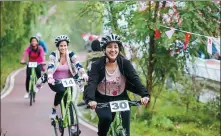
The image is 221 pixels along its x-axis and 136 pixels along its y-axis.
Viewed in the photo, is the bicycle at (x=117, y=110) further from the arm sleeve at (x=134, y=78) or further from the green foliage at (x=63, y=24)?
the green foliage at (x=63, y=24)

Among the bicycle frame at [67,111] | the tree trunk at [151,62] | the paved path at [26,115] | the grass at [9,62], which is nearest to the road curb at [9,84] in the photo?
the paved path at [26,115]

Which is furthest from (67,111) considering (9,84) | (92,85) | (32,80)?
(9,84)

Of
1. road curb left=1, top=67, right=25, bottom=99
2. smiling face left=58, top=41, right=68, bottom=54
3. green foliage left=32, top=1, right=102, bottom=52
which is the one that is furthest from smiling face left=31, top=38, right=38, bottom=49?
green foliage left=32, top=1, right=102, bottom=52

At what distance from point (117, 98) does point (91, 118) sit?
487cm

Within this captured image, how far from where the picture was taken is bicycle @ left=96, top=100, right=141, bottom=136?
5965 mm

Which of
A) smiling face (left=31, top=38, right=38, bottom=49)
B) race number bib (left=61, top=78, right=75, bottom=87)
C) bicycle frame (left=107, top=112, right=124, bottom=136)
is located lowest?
bicycle frame (left=107, top=112, right=124, bottom=136)

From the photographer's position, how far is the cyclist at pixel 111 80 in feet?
20.1

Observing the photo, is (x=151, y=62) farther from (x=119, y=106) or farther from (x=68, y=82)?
(x=119, y=106)

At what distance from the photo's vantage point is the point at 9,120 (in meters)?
10.9

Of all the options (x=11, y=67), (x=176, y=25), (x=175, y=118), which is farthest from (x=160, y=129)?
(x=11, y=67)

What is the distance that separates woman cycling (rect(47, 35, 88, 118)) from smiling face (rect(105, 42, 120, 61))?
1.96 m

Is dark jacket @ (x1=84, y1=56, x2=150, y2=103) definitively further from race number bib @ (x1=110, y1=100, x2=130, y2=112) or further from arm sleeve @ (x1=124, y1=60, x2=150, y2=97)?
race number bib @ (x1=110, y1=100, x2=130, y2=112)

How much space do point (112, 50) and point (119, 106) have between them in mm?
699

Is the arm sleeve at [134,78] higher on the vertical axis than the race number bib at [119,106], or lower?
higher
